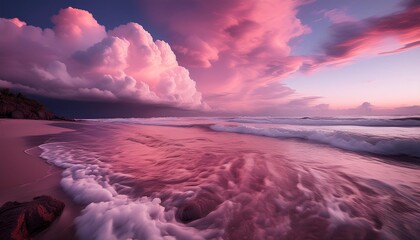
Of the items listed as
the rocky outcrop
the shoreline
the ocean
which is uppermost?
the rocky outcrop

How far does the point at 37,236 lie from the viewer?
186 centimetres

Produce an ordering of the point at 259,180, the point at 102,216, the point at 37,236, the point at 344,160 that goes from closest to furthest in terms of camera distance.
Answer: the point at 37,236 → the point at 102,216 → the point at 259,180 → the point at 344,160

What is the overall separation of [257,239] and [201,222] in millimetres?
691

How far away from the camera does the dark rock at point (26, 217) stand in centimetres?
165

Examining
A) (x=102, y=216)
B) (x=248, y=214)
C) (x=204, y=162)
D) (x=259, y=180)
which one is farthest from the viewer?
(x=204, y=162)

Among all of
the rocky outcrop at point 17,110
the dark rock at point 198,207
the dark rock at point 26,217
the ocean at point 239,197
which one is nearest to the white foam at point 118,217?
the ocean at point 239,197

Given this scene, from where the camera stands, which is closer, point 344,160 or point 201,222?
point 201,222

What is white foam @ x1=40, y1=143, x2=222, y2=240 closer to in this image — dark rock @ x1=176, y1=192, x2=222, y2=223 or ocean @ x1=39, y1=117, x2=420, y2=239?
ocean @ x1=39, y1=117, x2=420, y2=239

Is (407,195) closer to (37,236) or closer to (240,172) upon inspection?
(240,172)

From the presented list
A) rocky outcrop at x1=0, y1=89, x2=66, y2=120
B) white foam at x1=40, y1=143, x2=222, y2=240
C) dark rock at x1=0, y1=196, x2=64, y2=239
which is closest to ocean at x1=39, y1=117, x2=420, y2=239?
white foam at x1=40, y1=143, x2=222, y2=240

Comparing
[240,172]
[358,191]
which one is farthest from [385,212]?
[240,172]

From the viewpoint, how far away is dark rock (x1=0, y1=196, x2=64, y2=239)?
1649 millimetres

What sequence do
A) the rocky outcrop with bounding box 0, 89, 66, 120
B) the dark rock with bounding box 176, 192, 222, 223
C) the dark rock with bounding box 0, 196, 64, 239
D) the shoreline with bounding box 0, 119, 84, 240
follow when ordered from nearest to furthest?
1. the dark rock with bounding box 0, 196, 64, 239
2. the shoreline with bounding box 0, 119, 84, 240
3. the dark rock with bounding box 176, 192, 222, 223
4. the rocky outcrop with bounding box 0, 89, 66, 120

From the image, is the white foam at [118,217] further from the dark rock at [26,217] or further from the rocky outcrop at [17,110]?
the rocky outcrop at [17,110]
